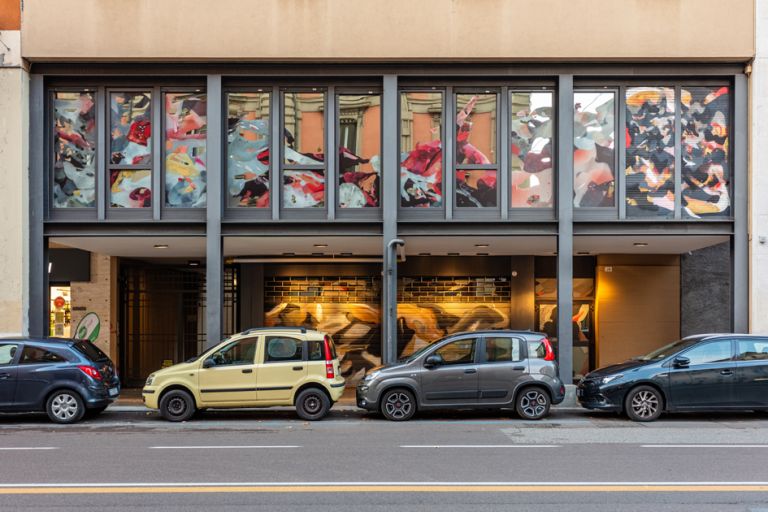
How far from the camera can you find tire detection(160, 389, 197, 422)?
1305 cm

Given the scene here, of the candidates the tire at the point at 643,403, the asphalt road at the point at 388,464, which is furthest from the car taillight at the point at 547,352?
the tire at the point at 643,403

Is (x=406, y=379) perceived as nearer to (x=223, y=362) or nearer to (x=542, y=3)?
(x=223, y=362)

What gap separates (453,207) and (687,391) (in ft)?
20.6

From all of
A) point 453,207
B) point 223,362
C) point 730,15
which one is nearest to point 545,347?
point 453,207

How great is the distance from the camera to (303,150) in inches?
645

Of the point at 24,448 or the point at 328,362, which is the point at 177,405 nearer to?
the point at 328,362

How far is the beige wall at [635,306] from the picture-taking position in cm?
1997

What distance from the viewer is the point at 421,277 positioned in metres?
20.2

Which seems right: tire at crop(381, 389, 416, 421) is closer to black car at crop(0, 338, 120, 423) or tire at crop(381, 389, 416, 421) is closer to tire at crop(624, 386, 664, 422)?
tire at crop(624, 386, 664, 422)

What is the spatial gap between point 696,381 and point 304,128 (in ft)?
31.9

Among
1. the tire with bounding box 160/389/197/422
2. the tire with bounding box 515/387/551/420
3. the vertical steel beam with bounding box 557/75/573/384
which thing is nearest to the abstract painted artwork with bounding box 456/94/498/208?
the vertical steel beam with bounding box 557/75/573/384

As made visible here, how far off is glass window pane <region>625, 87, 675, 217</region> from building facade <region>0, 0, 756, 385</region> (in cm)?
5

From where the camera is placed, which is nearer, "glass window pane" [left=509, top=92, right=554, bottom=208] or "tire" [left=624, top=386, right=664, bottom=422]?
"tire" [left=624, top=386, right=664, bottom=422]

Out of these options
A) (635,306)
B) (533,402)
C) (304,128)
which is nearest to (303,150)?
(304,128)
